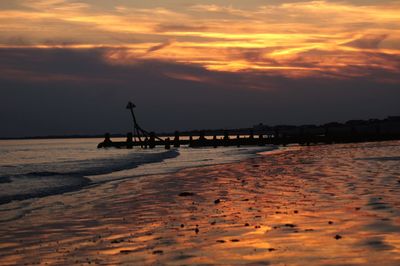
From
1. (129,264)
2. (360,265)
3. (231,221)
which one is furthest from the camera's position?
(231,221)

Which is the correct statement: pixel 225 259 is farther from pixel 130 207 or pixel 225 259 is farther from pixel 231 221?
pixel 130 207

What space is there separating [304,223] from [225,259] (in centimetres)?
300

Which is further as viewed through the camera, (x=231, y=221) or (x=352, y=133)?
(x=352, y=133)

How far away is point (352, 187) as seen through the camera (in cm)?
1634

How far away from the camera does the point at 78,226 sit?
11352mm

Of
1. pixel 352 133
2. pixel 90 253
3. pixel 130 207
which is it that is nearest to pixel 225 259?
pixel 90 253

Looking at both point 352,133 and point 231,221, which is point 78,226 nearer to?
point 231,221

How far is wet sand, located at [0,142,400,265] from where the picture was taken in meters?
8.15

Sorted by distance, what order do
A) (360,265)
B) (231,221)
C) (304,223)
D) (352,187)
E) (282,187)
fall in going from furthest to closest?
(282,187), (352,187), (231,221), (304,223), (360,265)

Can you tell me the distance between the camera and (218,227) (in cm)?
1055

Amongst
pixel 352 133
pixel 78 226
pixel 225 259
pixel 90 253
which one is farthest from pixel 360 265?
pixel 352 133

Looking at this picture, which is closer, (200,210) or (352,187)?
(200,210)

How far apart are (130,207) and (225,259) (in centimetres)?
665

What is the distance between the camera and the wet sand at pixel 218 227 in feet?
26.7
